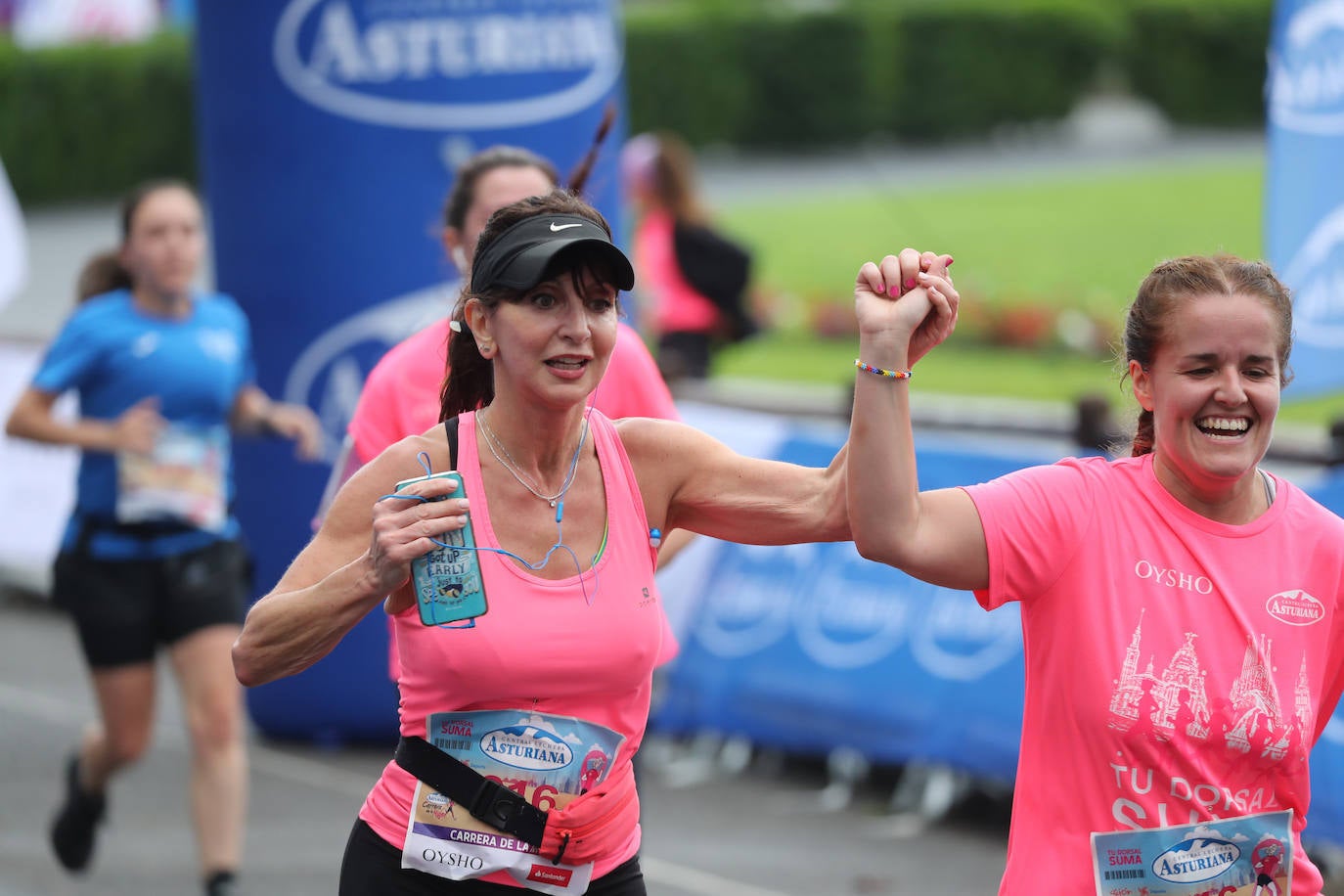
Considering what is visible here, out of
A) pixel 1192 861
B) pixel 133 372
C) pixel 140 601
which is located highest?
pixel 133 372

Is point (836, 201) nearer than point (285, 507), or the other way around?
point (285, 507)

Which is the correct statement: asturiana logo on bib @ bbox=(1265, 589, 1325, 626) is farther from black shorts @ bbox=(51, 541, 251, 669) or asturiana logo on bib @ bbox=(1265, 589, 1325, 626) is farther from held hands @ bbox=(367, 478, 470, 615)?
black shorts @ bbox=(51, 541, 251, 669)

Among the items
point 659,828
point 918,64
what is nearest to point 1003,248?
point 918,64

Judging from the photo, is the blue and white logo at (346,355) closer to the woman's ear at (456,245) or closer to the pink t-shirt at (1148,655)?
the woman's ear at (456,245)

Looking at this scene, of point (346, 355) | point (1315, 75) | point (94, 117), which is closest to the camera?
point (1315, 75)

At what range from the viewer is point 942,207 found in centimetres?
2694

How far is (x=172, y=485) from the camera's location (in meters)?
5.91

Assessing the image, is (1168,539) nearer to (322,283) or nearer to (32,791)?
(322,283)

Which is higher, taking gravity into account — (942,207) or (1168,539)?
(1168,539)

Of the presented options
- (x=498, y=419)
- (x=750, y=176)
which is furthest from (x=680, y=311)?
(x=750, y=176)

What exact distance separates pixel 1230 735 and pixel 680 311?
25.7 feet

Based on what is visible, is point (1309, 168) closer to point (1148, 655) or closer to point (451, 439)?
point (1148, 655)

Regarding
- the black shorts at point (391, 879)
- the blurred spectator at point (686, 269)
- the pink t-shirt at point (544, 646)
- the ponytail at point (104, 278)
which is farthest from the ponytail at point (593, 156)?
the blurred spectator at point (686, 269)

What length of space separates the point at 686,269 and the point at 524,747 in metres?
7.55
